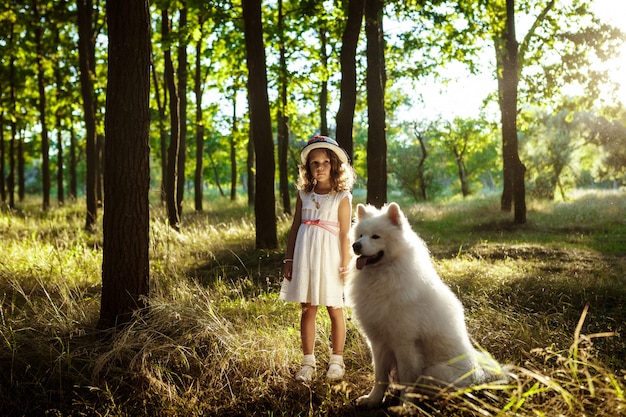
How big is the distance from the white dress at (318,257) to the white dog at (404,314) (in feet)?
1.45

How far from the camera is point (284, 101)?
56.7 feet

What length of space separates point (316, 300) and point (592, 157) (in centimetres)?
5197

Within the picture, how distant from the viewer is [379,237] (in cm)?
414

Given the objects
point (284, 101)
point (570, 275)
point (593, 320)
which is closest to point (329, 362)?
point (593, 320)

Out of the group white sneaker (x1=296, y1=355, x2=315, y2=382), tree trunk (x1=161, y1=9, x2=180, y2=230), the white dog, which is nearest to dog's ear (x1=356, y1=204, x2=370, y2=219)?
the white dog

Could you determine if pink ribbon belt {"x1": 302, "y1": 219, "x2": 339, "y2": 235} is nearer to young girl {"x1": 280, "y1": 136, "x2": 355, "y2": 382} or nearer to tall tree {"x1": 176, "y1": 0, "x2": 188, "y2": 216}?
young girl {"x1": 280, "y1": 136, "x2": 355, "y2": 382}

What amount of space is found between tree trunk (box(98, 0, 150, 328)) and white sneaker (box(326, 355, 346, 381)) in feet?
7.29

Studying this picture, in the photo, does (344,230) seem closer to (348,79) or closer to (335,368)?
(335,368)

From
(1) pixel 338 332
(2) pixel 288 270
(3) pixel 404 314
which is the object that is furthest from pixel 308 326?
(3) pixel 404 314

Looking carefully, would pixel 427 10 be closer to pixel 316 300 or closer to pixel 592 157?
pixel 316 300

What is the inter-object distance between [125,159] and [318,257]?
244 centimetres

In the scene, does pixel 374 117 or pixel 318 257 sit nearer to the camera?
pixel 318 257

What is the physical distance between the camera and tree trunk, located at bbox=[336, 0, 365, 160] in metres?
10.1

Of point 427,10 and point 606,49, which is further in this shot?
point 606,49
